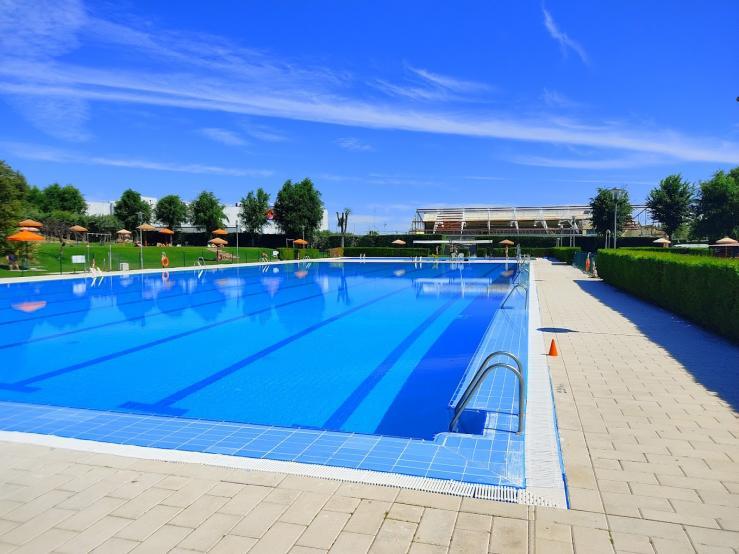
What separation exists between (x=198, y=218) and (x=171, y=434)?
54.3 m

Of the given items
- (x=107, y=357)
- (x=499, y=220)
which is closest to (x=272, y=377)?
(x=107, y=357)

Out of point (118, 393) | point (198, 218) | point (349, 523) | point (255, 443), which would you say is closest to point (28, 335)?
point (118, 393)

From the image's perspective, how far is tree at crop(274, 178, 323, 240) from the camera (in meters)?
51.9

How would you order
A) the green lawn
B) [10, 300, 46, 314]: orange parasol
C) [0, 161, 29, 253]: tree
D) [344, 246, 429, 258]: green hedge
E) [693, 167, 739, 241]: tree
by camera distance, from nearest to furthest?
[10, 300, 46, 314]: orange parasol → [0, 161, 29, 253]: tree → the green lawn → [693, 167, 739, 241]: tree → [344, 246, 429, 258]: green hedge

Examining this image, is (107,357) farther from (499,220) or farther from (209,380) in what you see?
(499,220)

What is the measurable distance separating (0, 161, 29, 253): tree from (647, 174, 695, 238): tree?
48415mm

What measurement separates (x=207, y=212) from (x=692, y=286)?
51.3m

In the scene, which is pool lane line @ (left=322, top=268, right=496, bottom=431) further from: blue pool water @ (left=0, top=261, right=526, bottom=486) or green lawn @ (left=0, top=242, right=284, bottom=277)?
green lawn @ (left=0, top=242, right=284, bottom=277)

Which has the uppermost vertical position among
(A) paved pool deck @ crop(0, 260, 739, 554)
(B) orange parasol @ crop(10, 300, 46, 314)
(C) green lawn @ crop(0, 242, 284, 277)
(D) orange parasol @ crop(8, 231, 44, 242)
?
(D) orange parasol @ crop(8, 231, 44, 242)

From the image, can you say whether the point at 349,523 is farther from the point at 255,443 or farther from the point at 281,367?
the point at 281,367

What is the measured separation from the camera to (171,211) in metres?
55.9

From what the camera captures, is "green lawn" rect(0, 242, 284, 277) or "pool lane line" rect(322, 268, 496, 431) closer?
"pool lane line" rect(322, 268, 496, 431)

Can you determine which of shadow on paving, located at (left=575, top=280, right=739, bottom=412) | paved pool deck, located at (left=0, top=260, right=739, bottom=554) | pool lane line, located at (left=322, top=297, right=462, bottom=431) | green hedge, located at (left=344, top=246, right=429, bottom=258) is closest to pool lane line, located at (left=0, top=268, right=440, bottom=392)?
paved pool deck, located at (left=0, top=260, right=739, bottom=554)

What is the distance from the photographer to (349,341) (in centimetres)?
1020
